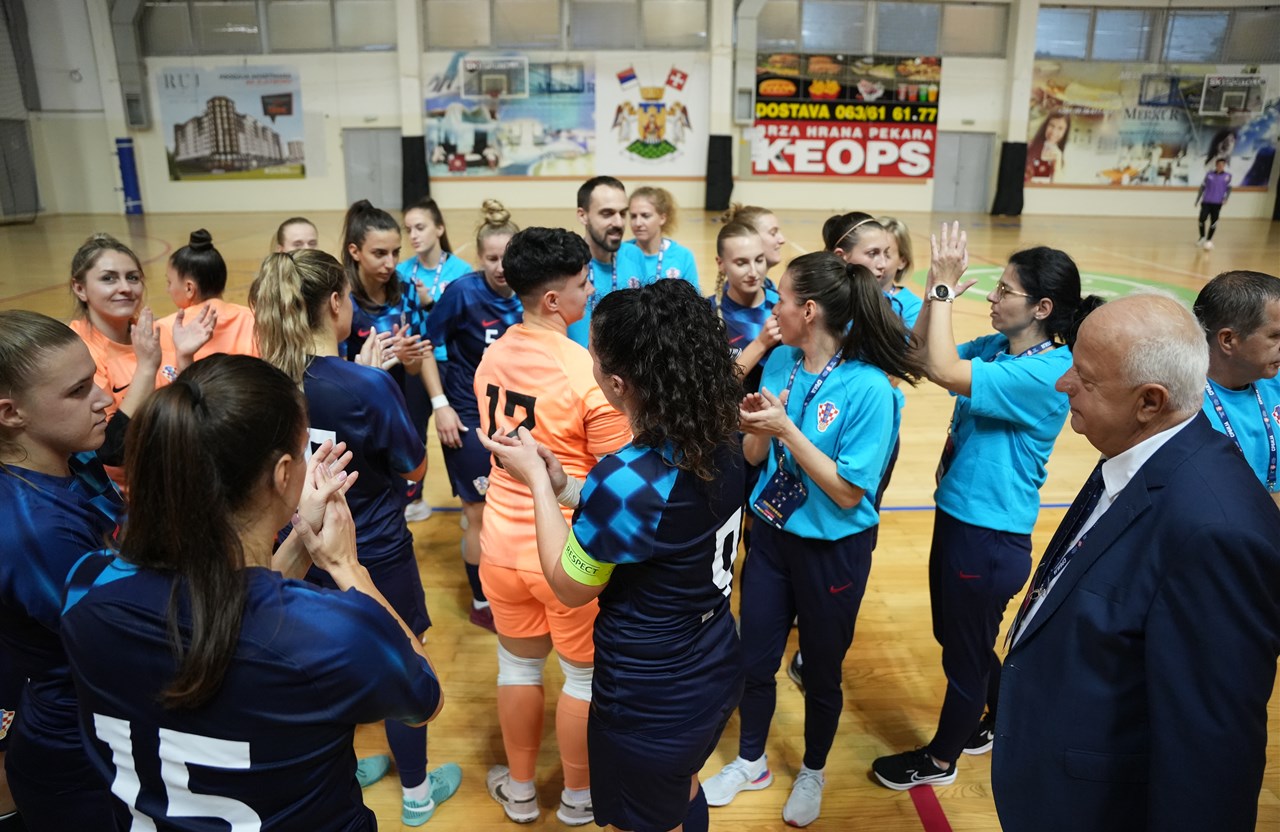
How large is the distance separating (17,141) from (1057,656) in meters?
23.7

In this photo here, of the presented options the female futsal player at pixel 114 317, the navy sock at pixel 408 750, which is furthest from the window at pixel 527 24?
the navy sock at pixel 408 750

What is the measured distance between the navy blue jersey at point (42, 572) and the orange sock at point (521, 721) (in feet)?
4.10

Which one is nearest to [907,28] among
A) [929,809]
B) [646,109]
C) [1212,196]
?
[646,109]

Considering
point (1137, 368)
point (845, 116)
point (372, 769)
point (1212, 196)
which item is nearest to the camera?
point (1137, 368)

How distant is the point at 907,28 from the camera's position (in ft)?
66.0

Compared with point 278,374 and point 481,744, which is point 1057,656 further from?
point 481,744

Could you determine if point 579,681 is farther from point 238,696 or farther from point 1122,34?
point 1122,34

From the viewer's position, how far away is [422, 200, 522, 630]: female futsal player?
3.97 metres

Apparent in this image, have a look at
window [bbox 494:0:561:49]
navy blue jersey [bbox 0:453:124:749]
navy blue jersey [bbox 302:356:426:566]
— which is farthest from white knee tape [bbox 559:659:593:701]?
window [bbox 494:0:561:49]

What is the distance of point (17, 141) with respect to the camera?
18.8 metres

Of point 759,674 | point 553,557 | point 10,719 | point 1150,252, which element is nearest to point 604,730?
point 553,557

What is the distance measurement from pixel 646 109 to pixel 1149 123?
12.5m

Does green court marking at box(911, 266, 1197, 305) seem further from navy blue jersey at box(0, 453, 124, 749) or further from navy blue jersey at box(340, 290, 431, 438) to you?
navy blue jersey at box(0, 453, 124, 749)

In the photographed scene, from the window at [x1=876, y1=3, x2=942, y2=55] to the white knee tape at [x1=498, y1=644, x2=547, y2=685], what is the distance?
2085cm
